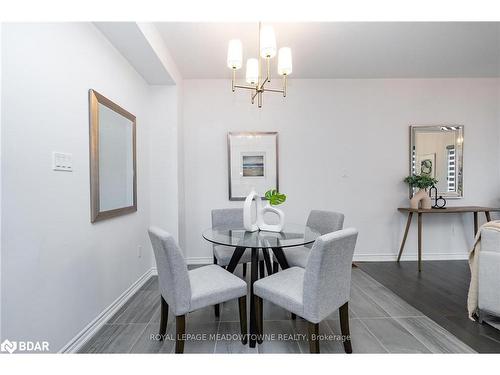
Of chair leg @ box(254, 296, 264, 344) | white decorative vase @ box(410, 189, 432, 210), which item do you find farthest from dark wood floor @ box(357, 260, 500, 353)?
chair leg @ box(254, 296, 264, 344)

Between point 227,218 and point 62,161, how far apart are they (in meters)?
1.50

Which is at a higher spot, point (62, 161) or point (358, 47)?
point (358, 47)

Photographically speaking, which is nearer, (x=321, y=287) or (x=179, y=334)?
(x=321, y=287)

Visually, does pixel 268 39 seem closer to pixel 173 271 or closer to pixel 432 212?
pixel 173 271

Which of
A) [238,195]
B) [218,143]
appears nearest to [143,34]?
[218,143]

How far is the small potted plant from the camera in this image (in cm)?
295

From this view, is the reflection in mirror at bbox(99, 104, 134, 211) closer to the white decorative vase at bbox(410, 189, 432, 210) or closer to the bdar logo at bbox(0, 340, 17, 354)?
the bdar logo at bbox(0, 340, 17, 354)

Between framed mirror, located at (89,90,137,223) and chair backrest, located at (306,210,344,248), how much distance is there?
6.20 feet

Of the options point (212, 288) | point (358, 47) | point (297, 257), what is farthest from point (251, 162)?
point (212, 288)

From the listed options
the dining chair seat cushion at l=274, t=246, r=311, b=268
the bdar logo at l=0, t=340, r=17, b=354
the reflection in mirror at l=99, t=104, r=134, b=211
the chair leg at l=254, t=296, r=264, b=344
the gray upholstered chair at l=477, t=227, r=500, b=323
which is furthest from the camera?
the dining chair seat cushion at l=274, t=246, r=311, b=268

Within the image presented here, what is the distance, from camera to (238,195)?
123 inches

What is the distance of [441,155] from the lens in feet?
10.5

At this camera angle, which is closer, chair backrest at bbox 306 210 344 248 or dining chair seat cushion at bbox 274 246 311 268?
dining chair seat cushion at bbox 274 246 311 268
